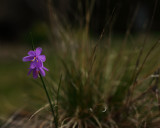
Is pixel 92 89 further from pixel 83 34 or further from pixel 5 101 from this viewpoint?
pixel 5 101

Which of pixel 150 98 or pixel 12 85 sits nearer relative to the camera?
pixel 150 98

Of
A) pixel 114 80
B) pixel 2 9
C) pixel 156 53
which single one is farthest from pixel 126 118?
pixel 2 9

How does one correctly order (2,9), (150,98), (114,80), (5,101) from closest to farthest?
1. (150,98)
2. (114,80)
3. (5,101)
4. (2,9)

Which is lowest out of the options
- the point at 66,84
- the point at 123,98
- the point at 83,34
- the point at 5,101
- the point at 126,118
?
the point at 126,118

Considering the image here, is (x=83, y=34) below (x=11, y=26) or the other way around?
below

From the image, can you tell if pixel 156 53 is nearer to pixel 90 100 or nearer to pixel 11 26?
Answer: pixel 90 100

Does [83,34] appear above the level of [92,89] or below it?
above

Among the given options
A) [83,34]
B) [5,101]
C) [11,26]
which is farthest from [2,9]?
[83,34]

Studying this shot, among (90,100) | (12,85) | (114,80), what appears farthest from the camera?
(12,85)

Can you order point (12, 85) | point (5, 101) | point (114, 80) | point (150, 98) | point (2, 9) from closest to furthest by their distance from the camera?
point (150, 98)
point (114, 80)
point (5, 101)
point (12, 85)
point (2, 9)
